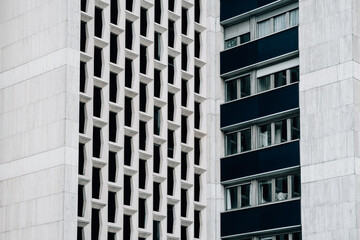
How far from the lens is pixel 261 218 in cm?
5975

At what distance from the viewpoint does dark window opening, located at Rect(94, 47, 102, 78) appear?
5719 centimetres

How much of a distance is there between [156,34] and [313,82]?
10169mm

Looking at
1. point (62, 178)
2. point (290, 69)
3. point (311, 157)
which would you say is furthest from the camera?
point (290, 69)

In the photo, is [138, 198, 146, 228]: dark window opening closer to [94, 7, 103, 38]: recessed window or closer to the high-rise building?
the high-rise building

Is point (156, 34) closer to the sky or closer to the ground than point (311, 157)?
closer to the sky

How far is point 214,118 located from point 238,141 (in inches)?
84.1

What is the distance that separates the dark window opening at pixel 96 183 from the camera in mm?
55406

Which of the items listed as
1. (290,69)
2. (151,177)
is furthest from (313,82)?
(151,177)

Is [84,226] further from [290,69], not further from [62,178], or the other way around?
[290,69]

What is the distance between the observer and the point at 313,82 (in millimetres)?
58031

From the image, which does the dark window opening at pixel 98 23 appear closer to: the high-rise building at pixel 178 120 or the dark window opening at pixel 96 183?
the high-rise building at pixel 178 120

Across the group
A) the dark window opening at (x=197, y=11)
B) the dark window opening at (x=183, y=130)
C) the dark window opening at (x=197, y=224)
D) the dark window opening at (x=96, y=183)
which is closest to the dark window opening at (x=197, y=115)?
the dark window opening at (x=183, y=130)

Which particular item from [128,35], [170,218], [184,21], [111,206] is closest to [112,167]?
[111,206]

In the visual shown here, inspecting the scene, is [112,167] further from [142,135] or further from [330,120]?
[330,120]
